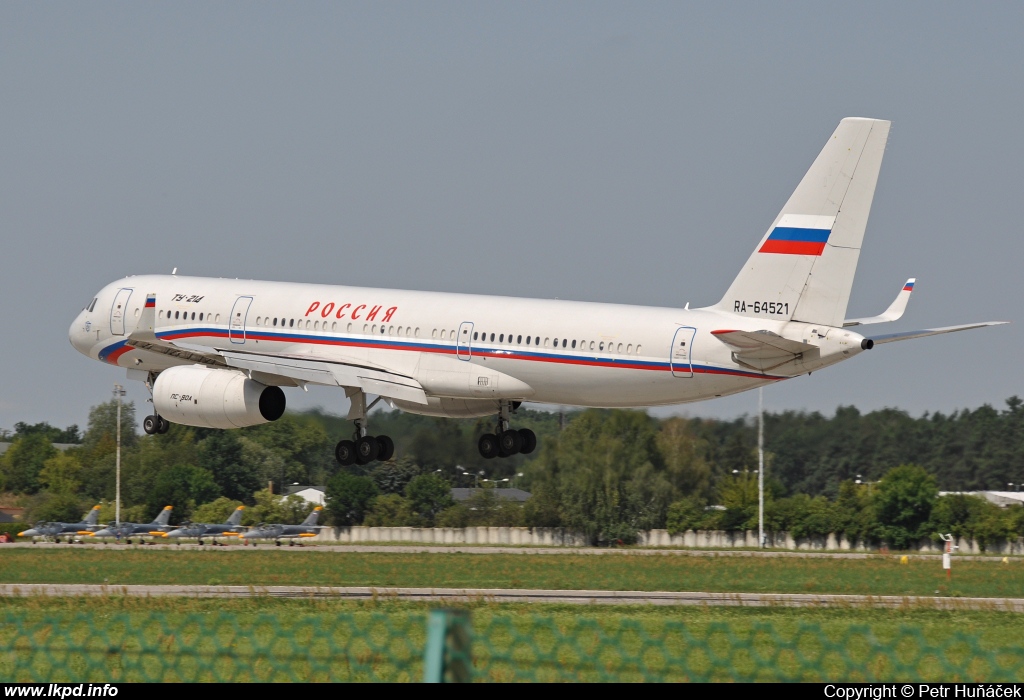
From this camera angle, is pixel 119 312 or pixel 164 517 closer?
pixel 119 312

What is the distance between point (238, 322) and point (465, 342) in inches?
316

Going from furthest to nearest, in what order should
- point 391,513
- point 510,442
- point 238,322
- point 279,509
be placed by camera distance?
point 279,509, point 391,513, point 510,442, point 238,322

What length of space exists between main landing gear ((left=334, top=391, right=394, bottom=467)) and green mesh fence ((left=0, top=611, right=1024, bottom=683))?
59.1ft

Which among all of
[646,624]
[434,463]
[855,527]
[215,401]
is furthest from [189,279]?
[855,527]

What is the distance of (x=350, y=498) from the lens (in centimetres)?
8088

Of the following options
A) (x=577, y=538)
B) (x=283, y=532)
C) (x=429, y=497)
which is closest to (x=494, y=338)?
(x=577, y=538)

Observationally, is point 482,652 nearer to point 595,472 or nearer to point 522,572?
point 522,572

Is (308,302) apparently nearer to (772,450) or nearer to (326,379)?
(326,379)

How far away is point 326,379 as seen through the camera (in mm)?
42562

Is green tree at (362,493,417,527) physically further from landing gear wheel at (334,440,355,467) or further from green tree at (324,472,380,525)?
landing gear wheel at (334,440,355,467)

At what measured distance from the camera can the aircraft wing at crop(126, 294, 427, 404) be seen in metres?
42.0

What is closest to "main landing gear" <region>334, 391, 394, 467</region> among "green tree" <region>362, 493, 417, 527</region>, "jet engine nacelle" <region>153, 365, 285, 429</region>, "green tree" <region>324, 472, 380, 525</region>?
"jet engine nacelle" <region>153, 365, 285, 429</region>

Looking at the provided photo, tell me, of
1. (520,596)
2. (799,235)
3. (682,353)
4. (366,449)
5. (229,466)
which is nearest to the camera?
(520,596)

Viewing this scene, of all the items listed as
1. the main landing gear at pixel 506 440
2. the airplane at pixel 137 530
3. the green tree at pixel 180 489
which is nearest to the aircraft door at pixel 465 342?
the main landing gear at pixel 506 440
